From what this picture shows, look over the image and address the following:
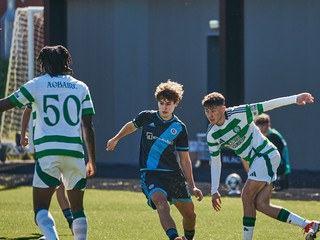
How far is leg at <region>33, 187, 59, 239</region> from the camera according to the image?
29.2 feet

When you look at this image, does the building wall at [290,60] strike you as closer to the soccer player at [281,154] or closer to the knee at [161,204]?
the soccer player at [281,154]

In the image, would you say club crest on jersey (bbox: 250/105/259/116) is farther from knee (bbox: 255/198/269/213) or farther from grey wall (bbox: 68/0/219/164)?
grey wall (bbox: 68/0/219/164)

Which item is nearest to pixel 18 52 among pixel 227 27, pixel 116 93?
pixel 116 93

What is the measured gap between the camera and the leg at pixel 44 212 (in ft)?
29.2

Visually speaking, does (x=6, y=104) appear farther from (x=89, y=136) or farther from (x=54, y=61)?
(x=89, y=136)

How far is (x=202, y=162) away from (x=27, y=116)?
13.4m

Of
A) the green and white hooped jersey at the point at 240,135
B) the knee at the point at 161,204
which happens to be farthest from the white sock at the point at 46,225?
the green and white hooped jersey at the point at 240,135

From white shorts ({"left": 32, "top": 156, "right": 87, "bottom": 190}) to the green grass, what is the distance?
241 centimetres

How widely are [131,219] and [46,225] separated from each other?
495cm

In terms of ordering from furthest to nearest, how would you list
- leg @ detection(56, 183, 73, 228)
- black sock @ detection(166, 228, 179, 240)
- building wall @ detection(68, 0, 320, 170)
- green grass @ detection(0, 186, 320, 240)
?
building wall @ detection(68, 0, 320, 170) < green grass @ detection(0, 186, 320, 240) < leg @ detection(56, 183, 73, 228) < black sock @ detection(166, 228, 179, 240)

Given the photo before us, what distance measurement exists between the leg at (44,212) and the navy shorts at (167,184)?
1.34 m

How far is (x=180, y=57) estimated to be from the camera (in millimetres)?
24469


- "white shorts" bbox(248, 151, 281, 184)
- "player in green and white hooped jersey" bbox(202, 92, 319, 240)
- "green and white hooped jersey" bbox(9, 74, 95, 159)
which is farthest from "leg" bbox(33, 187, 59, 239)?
"white shorts" bbox(248, 151, 281, 184)

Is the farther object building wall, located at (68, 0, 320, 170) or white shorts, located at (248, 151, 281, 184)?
building wall, located at (68, 0, 320, 170)
